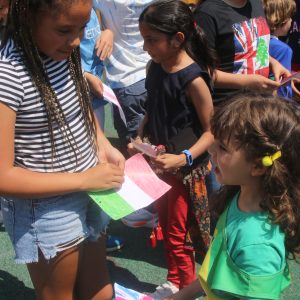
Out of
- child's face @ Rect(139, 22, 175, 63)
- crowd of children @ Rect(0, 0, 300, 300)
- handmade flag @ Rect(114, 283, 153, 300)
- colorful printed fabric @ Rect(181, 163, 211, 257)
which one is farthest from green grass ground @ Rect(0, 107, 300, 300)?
child's face @ Rect(139, 22, 175, 63)

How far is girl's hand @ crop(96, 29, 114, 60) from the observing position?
2848 mm

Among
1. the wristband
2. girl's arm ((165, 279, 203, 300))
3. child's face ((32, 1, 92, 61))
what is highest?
child's face ((32, 1, 92, 61))

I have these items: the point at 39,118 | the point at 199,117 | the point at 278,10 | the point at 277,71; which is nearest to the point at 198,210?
the point at 199,117

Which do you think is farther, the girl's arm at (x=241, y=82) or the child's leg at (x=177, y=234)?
the girl's arm at (x=241, y=82)

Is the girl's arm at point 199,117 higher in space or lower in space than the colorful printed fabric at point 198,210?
higher

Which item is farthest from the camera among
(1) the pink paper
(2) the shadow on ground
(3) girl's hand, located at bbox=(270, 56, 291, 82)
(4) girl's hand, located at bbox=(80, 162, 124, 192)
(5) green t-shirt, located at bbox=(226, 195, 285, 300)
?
(3) girl's hand, located at bbox=(270, 56, 291, 82)

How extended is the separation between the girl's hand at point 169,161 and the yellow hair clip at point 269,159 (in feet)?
2.89

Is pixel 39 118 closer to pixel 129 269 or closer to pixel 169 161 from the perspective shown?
pixel 169 161

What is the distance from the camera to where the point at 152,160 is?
2.19 metres

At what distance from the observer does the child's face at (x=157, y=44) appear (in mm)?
2225

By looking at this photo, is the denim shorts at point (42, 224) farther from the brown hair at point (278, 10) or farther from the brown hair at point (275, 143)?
the brown hair at point (278, 10)

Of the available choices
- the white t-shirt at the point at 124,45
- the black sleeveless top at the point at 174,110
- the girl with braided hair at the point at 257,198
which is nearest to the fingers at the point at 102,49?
the white t-shirt at the point at 124,45

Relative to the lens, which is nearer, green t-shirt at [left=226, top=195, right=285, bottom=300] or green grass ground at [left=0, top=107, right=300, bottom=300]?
green t-shirt at [left=226, top=195, right=285, bottom=300]

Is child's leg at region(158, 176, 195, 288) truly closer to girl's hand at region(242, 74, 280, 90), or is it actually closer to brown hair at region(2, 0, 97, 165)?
girl's hand at region(242, 74, 280, 90)
